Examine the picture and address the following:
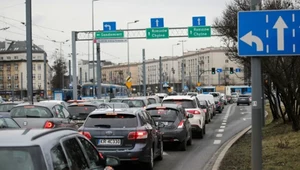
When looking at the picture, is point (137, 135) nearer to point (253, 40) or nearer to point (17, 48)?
point (253, 40)

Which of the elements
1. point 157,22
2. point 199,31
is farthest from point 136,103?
point 199,31

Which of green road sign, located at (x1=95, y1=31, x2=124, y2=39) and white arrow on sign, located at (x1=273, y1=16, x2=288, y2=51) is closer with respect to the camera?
white arrow on sign, located at (x1=273, y1=16, x2=288, y2=51)

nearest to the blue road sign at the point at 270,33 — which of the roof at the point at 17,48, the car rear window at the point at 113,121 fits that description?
the car rear window at the point at 113,121

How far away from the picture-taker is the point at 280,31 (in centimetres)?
729

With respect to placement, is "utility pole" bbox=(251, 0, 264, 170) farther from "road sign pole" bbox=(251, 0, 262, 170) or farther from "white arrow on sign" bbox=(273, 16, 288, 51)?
"white arrow on sign" bbox=(273, 16, 288, 51)

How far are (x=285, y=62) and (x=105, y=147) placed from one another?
8850 mm

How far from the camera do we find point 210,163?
12891mm

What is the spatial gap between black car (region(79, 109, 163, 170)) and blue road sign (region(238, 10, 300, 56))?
14.2 feet

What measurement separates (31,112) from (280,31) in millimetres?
10691

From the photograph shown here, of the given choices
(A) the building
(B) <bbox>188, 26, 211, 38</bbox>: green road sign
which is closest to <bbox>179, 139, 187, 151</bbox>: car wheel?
(B) <bbox>188, 26, 211, 38</bbox>: green road sign

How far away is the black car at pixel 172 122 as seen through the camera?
15.3 metres

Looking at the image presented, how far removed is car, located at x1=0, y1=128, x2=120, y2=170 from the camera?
416 cm

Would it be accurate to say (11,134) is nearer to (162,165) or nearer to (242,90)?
(162,165)

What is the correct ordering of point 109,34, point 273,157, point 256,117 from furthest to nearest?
point 109,34
point 273,157
point 256,117
